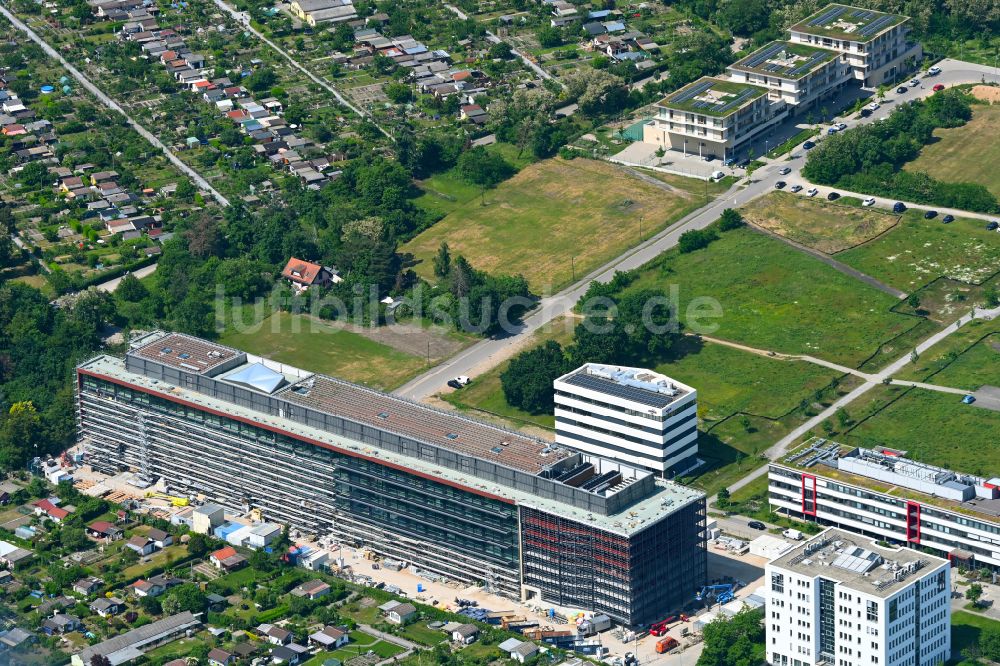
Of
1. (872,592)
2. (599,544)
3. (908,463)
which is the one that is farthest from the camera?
(908,463)

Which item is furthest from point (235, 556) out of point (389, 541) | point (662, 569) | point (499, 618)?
point (662, 569)

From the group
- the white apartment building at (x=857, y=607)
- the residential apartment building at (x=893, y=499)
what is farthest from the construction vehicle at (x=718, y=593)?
the residential apartment building at (x=893, y=499)

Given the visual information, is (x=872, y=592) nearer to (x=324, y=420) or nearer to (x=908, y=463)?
(x=908, y=463)

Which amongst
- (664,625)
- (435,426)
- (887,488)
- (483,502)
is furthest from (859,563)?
(435,426)

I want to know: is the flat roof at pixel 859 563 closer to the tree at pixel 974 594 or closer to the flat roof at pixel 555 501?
the tree at pixel 974 594

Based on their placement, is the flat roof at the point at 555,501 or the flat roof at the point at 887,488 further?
the flat roof at the point at 887,488

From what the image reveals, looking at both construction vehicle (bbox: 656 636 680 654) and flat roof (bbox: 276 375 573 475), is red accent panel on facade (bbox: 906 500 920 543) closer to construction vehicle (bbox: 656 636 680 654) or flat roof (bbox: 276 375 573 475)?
construction vehicle (bbox: 656 636 680 654)

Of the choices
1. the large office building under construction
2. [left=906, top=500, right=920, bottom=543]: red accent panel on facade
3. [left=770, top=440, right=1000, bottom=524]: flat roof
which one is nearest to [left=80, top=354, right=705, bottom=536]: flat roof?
the large office building under construction
